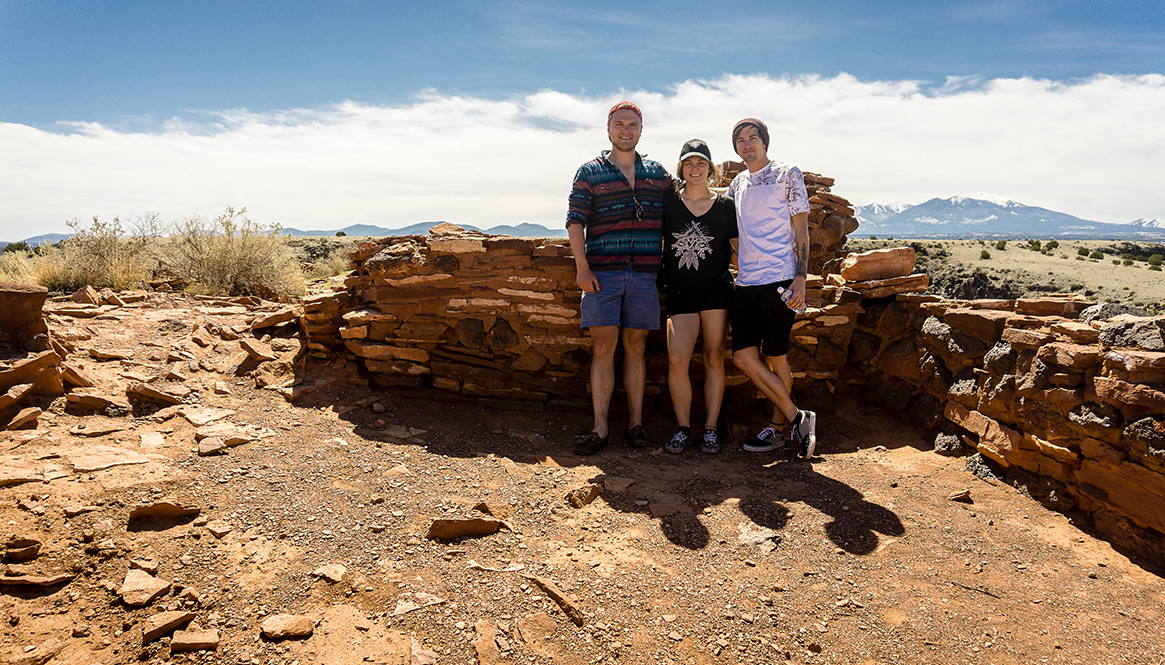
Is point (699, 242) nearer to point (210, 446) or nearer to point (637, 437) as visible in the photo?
point (637, 437)

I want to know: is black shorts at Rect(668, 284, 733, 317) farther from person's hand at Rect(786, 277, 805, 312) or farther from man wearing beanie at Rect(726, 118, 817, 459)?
person's hand at Rect(786, 277, 805, 312)

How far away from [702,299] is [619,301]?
0.61 meters

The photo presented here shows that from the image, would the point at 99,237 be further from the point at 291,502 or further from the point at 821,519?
the point at 821,519

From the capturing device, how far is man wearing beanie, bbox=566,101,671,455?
4.32 m

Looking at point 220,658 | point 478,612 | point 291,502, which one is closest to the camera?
point 220,658

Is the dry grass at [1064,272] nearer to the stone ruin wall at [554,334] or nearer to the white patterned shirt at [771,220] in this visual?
the stone ruin wall at [554,334]

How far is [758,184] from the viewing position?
4.12 m

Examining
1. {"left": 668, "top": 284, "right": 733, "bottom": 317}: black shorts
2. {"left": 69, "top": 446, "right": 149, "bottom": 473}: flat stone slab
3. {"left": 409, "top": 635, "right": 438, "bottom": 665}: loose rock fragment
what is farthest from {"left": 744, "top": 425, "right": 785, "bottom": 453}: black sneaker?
{"left": 69, "top": 446, "right": 149, "bottom": 473}: flat stone slab

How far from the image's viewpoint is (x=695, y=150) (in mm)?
4160

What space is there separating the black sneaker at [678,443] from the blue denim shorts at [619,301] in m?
0.83

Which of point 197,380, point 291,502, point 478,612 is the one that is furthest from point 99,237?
point 478,612

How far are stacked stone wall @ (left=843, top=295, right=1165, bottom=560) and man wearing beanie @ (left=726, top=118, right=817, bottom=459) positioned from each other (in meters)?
1.20

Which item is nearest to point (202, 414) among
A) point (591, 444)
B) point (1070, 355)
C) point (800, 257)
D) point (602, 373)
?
point (591, 444)

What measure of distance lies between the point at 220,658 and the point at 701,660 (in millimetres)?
1840
